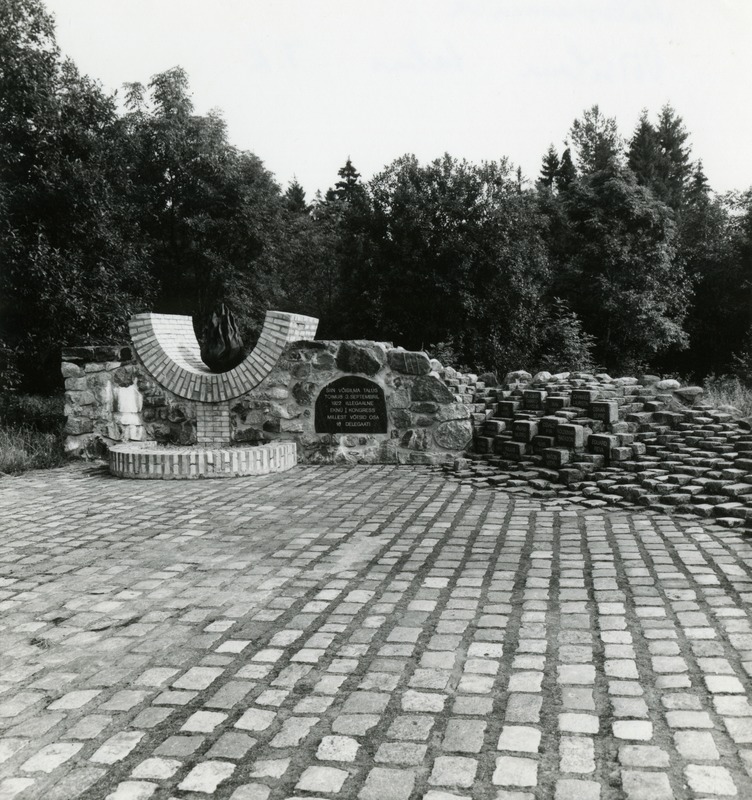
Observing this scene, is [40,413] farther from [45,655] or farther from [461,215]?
[461,215]

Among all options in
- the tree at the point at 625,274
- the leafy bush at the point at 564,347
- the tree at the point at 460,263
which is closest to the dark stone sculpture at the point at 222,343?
the tree at the point at 460,263

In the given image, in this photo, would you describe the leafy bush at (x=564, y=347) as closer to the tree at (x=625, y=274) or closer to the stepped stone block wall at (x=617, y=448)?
the tree at (x=625, y=274)

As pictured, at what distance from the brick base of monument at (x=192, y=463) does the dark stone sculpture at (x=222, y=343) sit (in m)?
1.44

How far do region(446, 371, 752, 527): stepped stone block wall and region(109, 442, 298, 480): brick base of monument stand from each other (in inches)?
88.9

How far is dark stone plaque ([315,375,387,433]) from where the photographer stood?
30.7ft

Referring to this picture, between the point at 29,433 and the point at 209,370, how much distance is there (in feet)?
9.29

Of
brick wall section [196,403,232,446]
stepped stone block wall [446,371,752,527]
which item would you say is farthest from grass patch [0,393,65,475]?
stepped stone block wall [446,371,752,527]

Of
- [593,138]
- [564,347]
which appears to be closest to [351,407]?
[564,347]

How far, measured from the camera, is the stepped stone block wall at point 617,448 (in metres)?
6.41

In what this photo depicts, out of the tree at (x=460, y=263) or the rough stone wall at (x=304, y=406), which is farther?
the tree at (x=460, y=263)

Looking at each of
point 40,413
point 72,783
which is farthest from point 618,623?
point 40,413

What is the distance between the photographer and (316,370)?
31.0 ft

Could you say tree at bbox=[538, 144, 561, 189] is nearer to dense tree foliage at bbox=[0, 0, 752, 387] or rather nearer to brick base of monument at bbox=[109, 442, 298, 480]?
dense tree foliage at bbox=[0, 0, 752, 387]

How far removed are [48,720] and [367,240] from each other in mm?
18779
